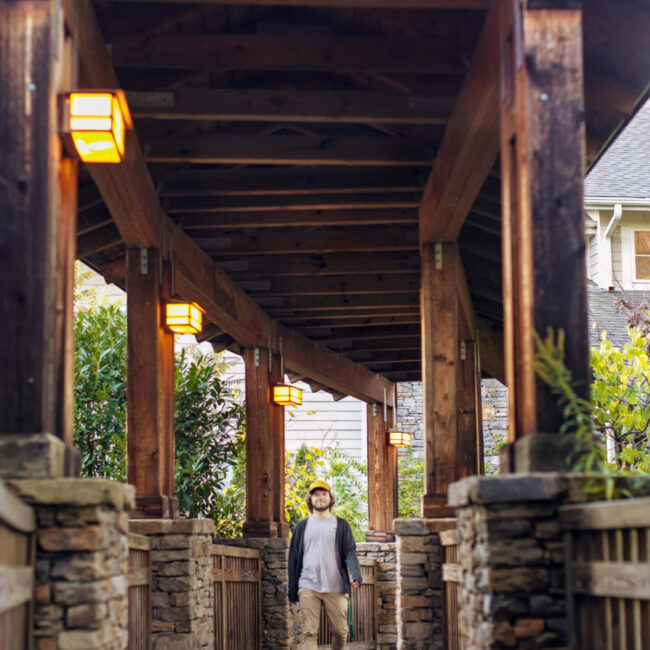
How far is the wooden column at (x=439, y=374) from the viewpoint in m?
8.02

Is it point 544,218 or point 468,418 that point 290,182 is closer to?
point 468,418

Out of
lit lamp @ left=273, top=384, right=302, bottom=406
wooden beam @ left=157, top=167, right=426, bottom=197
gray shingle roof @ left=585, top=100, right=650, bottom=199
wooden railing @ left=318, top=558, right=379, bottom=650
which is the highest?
gray shingle roof @ left=585, top=100, right=650, bottom=199

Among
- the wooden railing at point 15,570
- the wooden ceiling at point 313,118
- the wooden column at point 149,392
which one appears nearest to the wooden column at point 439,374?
the wooden ceiling at point 313,118

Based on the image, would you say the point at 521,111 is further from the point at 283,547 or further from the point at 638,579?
the point at 283,547

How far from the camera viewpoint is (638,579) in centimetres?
354

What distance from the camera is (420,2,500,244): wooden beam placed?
18.6 ft

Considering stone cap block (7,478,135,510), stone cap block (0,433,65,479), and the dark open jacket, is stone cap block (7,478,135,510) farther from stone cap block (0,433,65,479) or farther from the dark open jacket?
the dark open jacket

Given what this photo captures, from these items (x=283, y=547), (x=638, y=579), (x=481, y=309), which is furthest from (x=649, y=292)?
(x=638, y=579)

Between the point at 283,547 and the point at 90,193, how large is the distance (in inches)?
195

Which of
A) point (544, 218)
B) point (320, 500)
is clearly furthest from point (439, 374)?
point (544, 218)

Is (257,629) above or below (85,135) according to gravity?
below

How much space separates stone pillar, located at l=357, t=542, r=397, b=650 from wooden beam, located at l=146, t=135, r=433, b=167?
6.33m

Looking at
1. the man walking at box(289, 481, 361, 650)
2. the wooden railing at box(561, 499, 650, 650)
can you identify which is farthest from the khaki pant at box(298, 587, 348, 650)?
the wooden railing at box(561, 499, 650, 650)

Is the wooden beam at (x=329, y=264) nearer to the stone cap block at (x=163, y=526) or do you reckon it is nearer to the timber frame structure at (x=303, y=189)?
the timber frame structure at (x=303, y=189)
